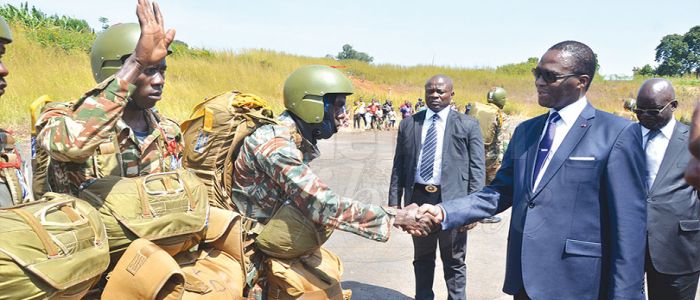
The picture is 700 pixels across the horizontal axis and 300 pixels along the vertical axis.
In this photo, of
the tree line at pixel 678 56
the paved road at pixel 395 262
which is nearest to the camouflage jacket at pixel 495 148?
the paved road at pixel 395 262

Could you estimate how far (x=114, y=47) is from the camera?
2.55 metres

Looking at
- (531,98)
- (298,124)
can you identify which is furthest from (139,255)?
(531,98)

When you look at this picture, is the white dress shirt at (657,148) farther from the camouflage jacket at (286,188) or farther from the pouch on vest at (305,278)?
the pouch on vest at (305,278)

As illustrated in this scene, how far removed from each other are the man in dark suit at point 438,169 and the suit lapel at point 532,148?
198 centimetres

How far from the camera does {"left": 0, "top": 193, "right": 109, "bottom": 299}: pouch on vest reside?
4.91ft

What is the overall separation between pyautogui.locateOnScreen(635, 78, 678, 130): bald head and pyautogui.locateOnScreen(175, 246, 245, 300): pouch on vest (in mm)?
3255

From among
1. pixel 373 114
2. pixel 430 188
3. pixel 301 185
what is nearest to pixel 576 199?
pixel 301 185

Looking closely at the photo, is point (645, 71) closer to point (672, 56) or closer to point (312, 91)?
point (672, 56)

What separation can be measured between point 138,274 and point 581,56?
2370 mm

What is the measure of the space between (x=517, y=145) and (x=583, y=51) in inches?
24.8

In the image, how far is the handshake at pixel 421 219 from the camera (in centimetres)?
323

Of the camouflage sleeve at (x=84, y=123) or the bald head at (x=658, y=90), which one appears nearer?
the camouflage sleeve at (x=84, y=123)

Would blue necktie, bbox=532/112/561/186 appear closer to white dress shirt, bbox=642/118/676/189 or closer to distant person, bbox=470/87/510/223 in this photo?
white dress shirt, bbox=642/118/676/189

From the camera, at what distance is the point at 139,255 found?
6.40 feet
